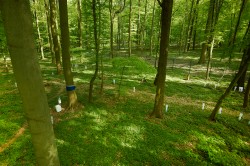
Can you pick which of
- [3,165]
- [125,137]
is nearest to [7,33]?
[3,165]

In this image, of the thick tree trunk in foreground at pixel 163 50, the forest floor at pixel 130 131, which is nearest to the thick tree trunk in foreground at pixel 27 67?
the forest floor at pixel 130 131

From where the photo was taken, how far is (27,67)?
159 centimetres

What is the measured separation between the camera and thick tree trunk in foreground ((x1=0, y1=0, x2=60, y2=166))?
1449 millimetres

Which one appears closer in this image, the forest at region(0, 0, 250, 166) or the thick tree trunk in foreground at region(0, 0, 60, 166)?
the thick tree trunk in foreground at region(0, 0, 60, 166)

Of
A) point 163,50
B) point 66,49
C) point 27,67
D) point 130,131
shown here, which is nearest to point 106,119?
point 130,131

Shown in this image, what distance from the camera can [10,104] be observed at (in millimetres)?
9297

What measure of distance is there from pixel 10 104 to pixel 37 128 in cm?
907

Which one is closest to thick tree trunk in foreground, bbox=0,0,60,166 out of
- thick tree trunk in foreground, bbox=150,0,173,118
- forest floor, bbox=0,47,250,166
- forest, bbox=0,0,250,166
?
forest, bbox=0,0,250,166

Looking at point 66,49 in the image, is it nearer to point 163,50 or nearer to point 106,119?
point 106,119

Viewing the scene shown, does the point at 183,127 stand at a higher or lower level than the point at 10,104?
lower

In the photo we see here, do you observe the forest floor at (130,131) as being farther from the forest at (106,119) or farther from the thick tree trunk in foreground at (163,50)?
the thick tree trunk in foreground at (163,50)

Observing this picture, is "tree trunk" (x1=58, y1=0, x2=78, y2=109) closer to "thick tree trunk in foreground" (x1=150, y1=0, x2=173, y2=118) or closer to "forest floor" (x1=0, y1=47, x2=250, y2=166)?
"forest floor" (x1=0, y1=47, x2=250, y2=166)

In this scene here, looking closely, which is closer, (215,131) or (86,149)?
(86,149)

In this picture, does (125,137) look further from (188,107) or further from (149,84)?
(149,84)
